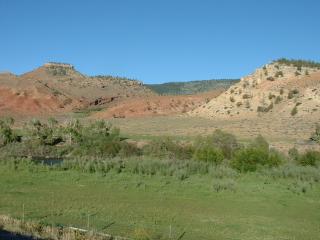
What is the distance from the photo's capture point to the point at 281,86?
242ft

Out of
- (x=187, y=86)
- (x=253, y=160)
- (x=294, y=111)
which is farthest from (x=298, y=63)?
(x=187, y=86)

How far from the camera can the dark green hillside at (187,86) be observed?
15588 centimetres

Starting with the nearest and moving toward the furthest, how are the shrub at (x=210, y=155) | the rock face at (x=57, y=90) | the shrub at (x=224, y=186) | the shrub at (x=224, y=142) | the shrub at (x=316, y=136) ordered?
the shrub at (x=224, y=186) < the shrub at (x=210, y=155) < the shrub at (x=316, y=136) < the shrub at (x=224, y=142) < the rock face at (x=57, y=90)

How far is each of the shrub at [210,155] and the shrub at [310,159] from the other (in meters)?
6.57

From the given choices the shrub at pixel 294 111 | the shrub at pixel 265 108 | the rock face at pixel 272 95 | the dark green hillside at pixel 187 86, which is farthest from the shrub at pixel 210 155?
the dark green hillside at pixel 187 86

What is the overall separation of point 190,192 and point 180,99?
68287 millimetres

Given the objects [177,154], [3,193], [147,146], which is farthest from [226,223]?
[147,146]

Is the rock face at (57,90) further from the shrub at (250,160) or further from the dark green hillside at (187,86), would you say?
the shrub at (250,160)

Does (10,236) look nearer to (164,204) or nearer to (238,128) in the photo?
(164,204)

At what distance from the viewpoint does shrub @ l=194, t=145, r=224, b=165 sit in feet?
157

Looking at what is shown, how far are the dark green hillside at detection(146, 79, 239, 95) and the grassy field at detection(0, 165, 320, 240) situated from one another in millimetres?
114990

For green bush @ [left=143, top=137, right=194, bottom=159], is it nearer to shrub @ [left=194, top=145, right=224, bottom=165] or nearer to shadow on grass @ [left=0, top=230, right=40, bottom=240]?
shrub @ [left=194, top=145, right=224, bottom=165]

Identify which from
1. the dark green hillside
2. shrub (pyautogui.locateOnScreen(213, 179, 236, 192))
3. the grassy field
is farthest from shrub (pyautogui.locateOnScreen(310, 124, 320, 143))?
the dark green hillside

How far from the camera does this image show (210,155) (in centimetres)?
4794
